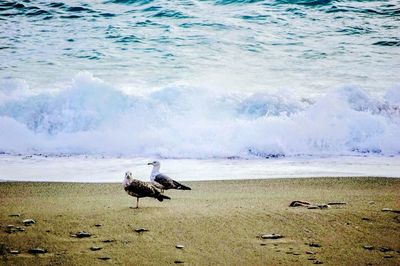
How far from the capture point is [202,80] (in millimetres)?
12055

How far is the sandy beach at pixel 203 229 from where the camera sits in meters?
3.56

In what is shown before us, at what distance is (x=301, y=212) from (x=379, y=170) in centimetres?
321

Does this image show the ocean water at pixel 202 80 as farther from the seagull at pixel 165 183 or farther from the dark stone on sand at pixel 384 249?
the dark stone on sand at pixel 384 249

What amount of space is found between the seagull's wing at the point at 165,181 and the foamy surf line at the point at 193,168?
88 cm

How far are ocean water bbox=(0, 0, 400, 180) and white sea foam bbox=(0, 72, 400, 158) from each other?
0.10 feet

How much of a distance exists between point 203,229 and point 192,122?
249 inches

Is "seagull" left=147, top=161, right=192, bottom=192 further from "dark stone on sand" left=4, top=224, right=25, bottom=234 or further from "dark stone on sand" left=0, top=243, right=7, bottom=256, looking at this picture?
"dark stone on sand" left=0, top=243, right=7, bottom=256

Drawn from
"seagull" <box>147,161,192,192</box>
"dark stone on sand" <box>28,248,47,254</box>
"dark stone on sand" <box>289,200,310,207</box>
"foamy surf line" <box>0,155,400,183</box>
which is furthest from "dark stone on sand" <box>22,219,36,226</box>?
"dark stone on sand" <box>289,200,310,207</box>

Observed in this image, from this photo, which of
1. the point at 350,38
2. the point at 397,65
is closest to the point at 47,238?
the point at 397,65

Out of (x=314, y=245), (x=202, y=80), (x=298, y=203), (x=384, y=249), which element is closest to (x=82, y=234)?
(x=314, y=245)

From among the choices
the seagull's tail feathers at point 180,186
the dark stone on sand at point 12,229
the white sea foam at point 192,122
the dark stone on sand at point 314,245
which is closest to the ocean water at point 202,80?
the white sea foam at point 192,122

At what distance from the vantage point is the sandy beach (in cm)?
356

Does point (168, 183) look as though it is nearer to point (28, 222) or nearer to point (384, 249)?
point (28, 222)

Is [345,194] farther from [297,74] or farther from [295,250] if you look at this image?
[297,74]
